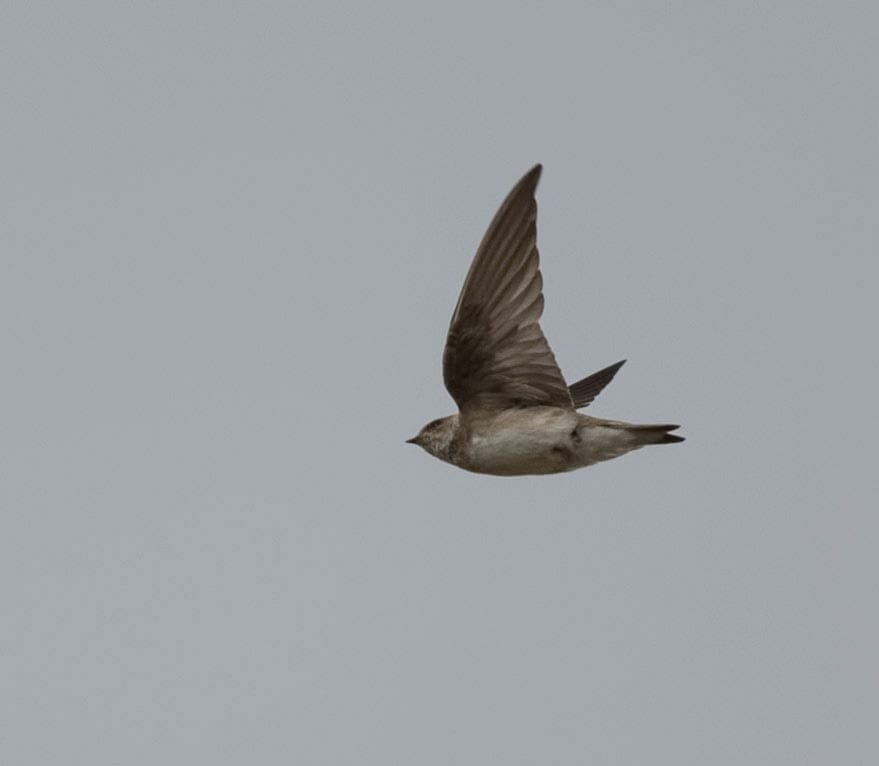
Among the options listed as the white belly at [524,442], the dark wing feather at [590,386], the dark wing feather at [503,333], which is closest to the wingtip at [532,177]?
the dark wing feather at [503,333]

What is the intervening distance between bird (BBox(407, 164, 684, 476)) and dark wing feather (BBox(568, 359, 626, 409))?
175cm

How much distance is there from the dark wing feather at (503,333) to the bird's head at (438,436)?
0.20 meters

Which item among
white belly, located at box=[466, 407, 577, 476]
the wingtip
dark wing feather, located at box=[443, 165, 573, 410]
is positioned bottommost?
white belly, located at box=[466, 407, 577, 476]

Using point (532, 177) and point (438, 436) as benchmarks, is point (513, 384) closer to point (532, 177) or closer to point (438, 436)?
point (438, 436)

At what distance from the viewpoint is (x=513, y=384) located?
982 cm

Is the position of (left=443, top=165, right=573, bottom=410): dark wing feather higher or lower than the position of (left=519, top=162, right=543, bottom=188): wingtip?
lower

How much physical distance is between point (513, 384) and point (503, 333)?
0.94ft

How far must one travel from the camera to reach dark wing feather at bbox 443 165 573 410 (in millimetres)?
9492

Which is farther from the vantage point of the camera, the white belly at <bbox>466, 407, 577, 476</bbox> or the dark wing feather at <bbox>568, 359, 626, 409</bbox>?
the dark wing feather at <bbox>568, 359, 626, 409</bbox>

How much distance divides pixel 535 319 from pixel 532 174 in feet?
2.72

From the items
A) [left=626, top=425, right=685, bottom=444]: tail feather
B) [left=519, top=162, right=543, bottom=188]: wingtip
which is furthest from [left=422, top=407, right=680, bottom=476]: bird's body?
[left=519, top=162, right=543, bottom=188]: wingtip

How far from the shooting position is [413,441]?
1055cm

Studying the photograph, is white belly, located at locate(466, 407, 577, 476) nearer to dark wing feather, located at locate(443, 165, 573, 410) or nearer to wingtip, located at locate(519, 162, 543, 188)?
dark wing feather, located at locate(443, 165, 573, 410)

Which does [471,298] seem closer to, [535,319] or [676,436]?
[535,319]
